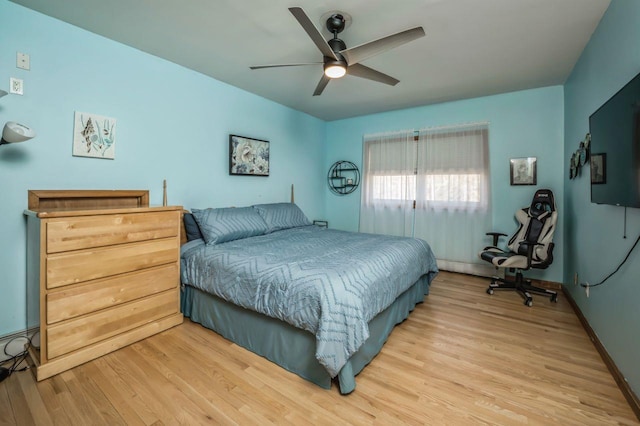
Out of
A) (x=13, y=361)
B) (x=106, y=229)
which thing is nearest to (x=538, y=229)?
(x=106, y=229)

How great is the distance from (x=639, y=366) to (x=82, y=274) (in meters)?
3.28

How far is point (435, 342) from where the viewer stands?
2227mm

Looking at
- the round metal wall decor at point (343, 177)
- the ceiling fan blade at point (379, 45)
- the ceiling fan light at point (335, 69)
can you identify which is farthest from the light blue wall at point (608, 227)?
the round metal wall decor at point (343, 177)

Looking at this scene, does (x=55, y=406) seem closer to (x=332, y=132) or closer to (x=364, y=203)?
(x=364, y=203)

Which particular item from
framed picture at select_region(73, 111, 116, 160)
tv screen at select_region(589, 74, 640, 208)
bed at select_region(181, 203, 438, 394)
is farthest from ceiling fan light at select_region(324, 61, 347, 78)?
framed picture at select_region(73, 111, 116, 160)

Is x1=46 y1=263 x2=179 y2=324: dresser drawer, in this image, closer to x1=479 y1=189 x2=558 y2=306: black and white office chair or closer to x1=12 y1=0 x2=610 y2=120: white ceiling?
x1=12 y1=0 x2=610 y2=120: white ceiling

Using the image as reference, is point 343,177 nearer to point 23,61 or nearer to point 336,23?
point 336,23

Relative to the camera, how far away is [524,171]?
11.9 feet

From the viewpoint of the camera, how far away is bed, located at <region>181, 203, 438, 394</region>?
165 centimetres

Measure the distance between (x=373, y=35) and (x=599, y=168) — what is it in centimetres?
188

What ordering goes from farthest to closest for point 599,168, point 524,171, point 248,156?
point 248,156, point 524,171, point 599,168

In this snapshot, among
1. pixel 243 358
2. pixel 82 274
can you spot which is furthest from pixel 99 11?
pixel 243 358

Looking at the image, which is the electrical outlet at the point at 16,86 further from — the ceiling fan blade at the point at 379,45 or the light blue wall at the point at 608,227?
the light blue wall at the point at 608,227

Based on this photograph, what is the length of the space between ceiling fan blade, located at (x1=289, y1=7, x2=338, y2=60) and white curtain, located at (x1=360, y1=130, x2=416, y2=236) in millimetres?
2644
